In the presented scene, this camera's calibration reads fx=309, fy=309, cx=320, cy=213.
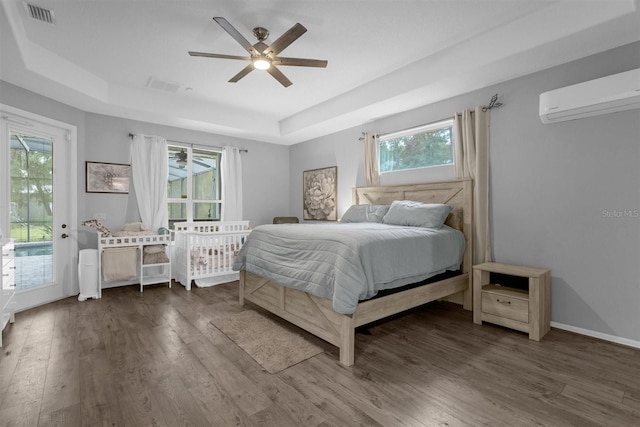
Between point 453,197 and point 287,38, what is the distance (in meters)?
2.51

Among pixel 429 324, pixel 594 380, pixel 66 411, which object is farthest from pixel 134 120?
pixel 594 380

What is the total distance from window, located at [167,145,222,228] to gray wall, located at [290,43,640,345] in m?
4.21

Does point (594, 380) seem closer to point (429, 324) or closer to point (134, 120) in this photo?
point (429, 324)

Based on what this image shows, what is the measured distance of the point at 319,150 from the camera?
19.0ft

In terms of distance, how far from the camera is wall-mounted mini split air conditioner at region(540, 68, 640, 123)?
2.39m

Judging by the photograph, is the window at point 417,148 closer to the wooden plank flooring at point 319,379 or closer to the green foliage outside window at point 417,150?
the green foliage outside window at point 417,150

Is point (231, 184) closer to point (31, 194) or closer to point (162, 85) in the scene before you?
point (162, 85)

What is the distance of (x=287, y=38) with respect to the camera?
2414 mm

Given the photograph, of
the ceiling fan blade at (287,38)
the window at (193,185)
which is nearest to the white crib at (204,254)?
the window at (193,185)

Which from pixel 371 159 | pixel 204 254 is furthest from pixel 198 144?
pixel 371 159

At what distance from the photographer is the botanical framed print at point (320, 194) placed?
542 cm

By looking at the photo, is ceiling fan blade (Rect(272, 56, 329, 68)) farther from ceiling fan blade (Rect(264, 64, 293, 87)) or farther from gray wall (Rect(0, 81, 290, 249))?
gray wall (Rect(0, 81, 290, 249))

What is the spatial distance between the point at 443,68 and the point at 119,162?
14.8 feet

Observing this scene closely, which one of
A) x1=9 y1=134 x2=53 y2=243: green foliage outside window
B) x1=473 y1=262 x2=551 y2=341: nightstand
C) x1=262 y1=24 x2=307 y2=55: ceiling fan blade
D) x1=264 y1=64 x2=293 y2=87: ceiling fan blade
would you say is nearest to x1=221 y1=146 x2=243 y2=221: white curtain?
x1=9 y1=134 x2=53 y2=243: green foliage outside window
